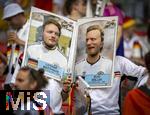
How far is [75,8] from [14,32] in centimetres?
105

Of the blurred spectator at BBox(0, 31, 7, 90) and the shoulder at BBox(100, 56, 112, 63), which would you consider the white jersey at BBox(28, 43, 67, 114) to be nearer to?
the shoulder at BBox(100, 56, 112, 63)

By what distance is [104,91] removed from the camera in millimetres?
7043

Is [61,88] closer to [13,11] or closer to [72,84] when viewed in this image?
[72,84]

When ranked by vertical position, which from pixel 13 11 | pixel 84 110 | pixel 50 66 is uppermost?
pixel 13 11

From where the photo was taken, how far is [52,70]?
6828 millimetres

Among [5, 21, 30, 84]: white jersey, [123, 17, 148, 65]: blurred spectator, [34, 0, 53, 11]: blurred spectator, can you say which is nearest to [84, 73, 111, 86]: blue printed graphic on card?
[5, 21, 30, 84]: white jersey

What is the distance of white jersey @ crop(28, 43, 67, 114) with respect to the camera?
22.1ft

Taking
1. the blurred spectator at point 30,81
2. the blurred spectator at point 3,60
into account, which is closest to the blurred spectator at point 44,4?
the blurred spectator at point 3,60

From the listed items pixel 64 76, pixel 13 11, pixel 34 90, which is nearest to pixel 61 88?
pixel 64 76

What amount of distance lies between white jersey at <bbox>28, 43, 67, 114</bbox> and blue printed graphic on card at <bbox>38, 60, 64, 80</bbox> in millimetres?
33

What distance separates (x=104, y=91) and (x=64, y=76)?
0.49m

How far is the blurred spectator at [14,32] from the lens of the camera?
732 cm

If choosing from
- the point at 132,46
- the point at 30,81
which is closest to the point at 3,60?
the point at 30,81

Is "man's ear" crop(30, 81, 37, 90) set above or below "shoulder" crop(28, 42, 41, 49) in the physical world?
below
